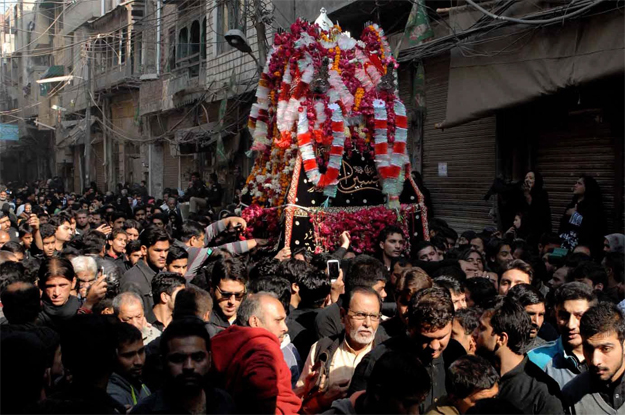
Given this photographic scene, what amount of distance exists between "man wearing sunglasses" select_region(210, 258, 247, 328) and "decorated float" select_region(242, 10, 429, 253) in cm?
308

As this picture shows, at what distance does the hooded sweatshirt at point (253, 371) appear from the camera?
3.22 metres

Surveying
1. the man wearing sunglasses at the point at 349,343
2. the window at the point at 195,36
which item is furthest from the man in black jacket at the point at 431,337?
the window at the point at 195,36

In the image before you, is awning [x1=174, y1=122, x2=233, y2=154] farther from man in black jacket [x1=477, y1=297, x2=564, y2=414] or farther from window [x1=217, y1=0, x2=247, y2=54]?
man in black jacket [x1=477, y1=297, x2=564, y2=414]

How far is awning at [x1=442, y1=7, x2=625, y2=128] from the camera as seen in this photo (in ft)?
27.3

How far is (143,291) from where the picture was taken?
20.5 ft

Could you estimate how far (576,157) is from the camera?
1033cm

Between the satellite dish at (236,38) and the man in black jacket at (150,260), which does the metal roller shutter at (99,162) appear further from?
the man in black jacket at (150,260)

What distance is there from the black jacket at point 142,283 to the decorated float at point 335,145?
81.5 inches

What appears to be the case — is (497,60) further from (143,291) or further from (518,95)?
(143,291)

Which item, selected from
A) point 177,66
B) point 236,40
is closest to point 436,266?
point 236,40

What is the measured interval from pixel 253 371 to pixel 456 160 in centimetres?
1052

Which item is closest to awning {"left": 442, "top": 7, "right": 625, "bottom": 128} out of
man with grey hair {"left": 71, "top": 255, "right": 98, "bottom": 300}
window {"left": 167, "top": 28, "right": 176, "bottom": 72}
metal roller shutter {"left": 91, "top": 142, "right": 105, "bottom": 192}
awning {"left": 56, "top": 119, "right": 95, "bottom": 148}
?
man with grey hair {"left": 71, "top": 255, "right": 98, "bottom": 300}

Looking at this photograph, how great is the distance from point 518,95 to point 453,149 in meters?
3.81

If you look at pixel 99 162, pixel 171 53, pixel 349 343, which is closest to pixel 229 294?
pixel 349 343
